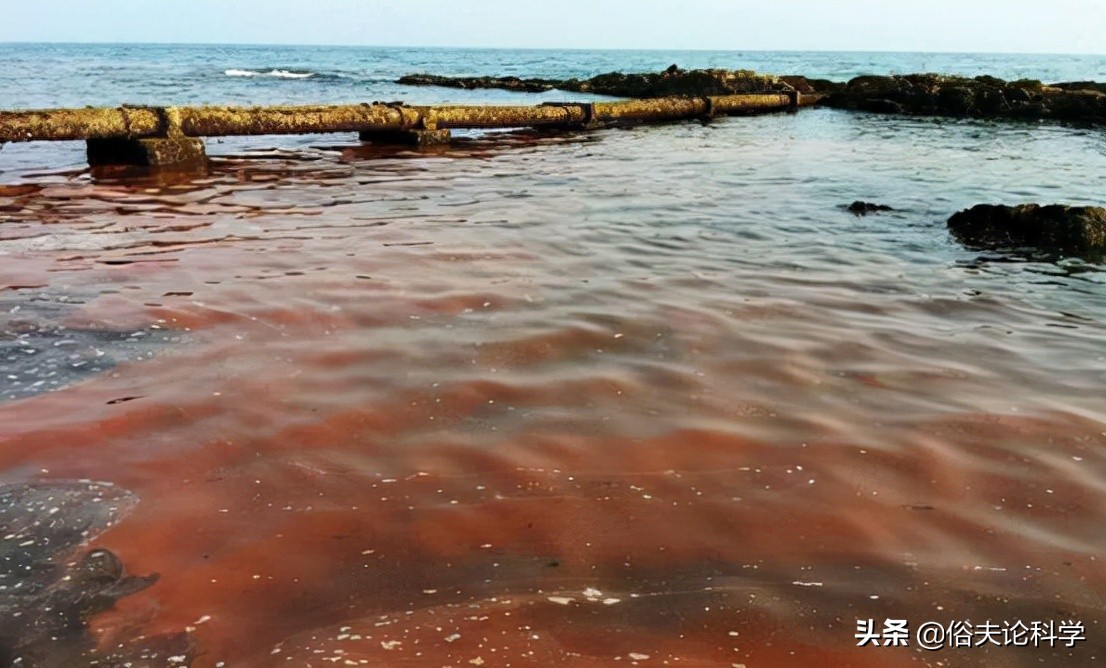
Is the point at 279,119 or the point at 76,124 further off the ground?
the point at 279,119

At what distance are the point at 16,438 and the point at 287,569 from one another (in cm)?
143

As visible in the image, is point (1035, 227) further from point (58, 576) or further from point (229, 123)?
point (229, 123)

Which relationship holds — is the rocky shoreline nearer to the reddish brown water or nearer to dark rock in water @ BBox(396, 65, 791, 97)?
dark rock in water @ BBox(396, 65, 791, 97)

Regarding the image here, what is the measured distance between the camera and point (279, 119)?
40.5 ft

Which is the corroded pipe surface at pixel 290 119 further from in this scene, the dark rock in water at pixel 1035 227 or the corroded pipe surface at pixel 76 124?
the dark rock in water at pixel 1035 227

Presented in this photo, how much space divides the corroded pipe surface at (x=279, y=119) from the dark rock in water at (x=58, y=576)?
9198 mm

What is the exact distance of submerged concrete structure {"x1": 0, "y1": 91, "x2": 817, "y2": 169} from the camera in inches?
400

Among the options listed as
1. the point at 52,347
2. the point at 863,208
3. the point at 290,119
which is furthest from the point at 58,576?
the point at 290,119

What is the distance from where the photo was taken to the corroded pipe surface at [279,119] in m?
10.1

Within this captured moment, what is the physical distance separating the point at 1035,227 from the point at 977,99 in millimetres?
19585

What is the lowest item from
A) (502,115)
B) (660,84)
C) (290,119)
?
(290,119)

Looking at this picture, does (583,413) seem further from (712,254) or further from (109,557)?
(712,254)

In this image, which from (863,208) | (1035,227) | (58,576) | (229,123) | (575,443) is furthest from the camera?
(229,123)

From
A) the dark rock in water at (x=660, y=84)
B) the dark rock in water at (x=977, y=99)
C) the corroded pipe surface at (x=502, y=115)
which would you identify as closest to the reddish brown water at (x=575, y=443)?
the corroded pipe surface at (x=502, y=115)
